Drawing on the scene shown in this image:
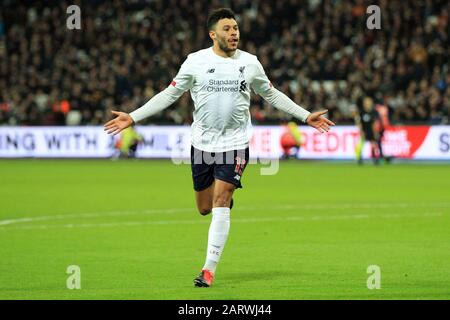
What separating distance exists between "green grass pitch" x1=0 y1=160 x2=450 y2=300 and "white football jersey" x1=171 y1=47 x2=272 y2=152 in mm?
1243

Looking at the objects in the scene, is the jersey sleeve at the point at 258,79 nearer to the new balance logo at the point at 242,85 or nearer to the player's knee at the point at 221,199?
the new balance logo at the point at 242,85


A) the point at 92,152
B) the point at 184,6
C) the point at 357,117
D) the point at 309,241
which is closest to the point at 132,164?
the point at 92,152

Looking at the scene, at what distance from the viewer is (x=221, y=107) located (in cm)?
933

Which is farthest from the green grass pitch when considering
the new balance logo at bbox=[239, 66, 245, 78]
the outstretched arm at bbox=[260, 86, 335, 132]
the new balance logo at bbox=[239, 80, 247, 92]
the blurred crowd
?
the blurred crowd

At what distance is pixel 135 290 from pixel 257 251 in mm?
3071

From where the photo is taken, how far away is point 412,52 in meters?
32.5

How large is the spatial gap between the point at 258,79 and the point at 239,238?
3.73 metres

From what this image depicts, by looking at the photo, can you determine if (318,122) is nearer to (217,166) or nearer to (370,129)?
(217,166)

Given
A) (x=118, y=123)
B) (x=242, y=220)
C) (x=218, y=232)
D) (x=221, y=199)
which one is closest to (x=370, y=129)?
(x=242, y=220)

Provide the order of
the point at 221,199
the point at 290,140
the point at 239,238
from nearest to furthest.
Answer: the point at 221,199 → the point at 239,238 → the point at 290,140

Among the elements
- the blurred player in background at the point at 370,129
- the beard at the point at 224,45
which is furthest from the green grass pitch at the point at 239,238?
the blurred player in background at the point at 370,129

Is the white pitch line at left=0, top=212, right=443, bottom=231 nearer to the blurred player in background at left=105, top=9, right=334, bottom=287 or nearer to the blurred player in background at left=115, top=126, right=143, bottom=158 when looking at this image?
the blurred player in background at left=105, top=9, right=334, bottom=287

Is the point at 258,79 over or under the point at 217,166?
over

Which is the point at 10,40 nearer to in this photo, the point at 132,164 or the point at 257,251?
the point at 132,164
